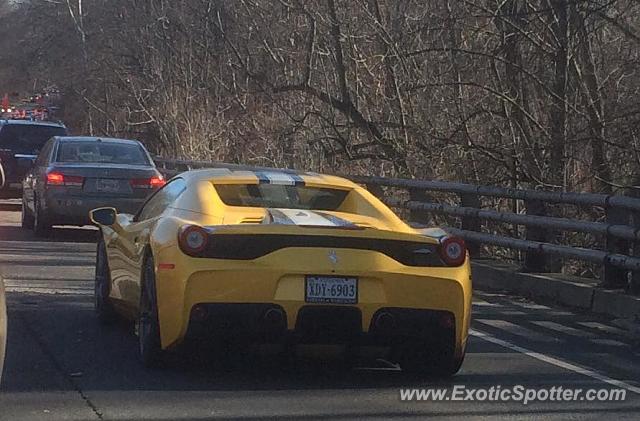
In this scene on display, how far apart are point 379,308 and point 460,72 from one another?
12.2 meters

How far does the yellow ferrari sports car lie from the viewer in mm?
7289

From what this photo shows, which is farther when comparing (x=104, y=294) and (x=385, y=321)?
(x=104, y=294)

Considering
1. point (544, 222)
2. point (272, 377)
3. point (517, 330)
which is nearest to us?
point (272, 377)

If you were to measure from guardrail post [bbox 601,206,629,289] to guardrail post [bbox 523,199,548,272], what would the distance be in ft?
4.25

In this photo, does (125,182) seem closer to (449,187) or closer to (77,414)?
(449,187)

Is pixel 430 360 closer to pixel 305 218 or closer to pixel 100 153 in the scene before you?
pixel 305 218

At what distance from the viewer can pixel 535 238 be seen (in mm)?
13289

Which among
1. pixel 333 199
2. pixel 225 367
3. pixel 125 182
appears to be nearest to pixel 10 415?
pixel 225 367

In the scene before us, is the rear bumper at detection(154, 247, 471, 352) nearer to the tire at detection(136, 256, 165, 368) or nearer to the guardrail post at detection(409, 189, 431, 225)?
the tire at detection(136, 256, 165, 368)

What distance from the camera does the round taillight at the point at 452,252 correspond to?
300 inches

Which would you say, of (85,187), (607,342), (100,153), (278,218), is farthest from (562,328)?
(100,153)

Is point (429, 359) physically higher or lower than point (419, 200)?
lower

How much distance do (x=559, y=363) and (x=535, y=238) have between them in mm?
4801

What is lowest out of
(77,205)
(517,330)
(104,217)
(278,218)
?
(517,330)
